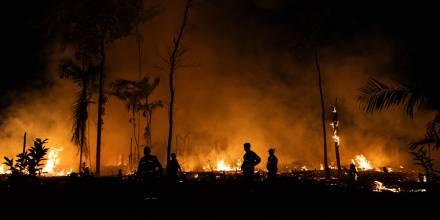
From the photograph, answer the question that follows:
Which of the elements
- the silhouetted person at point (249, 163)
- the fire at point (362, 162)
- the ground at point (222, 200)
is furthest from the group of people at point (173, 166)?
the fire at point (362, 162)

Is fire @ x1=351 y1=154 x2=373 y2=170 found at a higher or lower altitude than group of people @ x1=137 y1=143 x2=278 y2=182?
lower

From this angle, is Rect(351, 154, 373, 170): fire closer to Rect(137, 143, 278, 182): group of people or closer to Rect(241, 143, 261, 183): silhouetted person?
Rect(137, 143, 278, 182): group of people

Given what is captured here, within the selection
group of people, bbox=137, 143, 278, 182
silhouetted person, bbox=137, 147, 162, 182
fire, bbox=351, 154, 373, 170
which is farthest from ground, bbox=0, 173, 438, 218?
fire, bbox=351, 154, 373, 170

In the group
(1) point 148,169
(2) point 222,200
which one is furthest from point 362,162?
(1) point 148,169

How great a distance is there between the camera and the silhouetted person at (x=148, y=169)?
11969 millimetres

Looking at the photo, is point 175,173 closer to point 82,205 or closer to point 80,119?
point 82,205

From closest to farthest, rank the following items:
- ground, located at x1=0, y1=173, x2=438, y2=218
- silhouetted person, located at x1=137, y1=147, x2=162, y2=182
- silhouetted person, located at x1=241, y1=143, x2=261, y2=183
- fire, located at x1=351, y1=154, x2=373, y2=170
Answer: ground, located at x1=0, y1=173, x2=438, y2=218 → silhouetted person, located at x1=137, y1=147, x2=162, y2=182 → silhouetted person, located at x1=241, y1=143, x2=261, y2=183 → fire, located at x1=351, y1=154, x2=373, y2=170

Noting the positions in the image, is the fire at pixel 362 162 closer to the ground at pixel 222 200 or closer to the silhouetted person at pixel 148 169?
the ground at pixel 222 200

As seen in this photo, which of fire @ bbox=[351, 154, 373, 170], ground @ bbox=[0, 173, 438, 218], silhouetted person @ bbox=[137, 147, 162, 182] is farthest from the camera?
fire @ bbox=[351, 154, 373, 170]

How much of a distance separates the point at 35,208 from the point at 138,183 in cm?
609

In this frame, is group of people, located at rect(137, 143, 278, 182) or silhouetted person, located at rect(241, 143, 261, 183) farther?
silhouetted person, located at rect(241, 143, 261, 183)

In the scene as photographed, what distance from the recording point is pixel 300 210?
882 centimetres

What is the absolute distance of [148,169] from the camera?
1205 cm

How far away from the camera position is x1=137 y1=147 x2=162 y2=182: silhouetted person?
1197 centimetres
